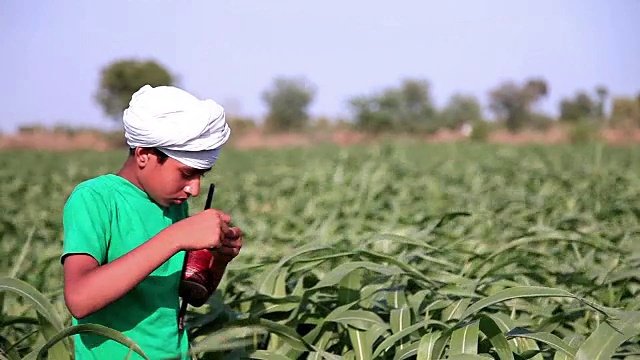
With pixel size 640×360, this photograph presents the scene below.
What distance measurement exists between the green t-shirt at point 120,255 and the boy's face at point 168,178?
0.05 meters

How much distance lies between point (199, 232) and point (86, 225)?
0.25 meters

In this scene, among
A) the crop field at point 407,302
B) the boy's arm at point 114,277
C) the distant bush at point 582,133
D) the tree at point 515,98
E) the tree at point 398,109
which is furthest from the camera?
the tree at point 515,98

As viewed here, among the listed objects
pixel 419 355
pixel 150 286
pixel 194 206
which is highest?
pixel 150 286

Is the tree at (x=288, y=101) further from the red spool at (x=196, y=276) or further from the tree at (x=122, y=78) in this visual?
the red spool at (x=196, y=276)

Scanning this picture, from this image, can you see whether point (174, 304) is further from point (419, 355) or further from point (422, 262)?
point (422, 262)

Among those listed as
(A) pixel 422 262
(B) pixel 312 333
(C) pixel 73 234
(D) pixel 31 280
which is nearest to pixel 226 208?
(D) pixel 31 280

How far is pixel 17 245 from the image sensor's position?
499 cm

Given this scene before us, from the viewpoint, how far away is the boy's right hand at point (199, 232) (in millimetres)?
1775

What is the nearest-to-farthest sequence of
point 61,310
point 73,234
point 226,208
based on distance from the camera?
point 73,234, point 61,310, point 226,208

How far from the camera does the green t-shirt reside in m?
1.89

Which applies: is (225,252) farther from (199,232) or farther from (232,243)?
(199,232)

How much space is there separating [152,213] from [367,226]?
3045mm

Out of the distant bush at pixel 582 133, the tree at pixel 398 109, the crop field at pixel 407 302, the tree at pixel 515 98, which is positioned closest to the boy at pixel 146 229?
the crop field at pixel 407 302

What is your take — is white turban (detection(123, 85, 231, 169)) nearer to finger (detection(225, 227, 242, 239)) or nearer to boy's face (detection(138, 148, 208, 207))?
boy's face (detection(138, 148, 208, 207))
